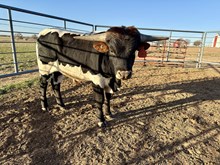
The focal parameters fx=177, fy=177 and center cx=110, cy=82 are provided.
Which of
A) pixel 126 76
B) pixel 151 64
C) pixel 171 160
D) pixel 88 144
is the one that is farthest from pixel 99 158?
pixel 151 64

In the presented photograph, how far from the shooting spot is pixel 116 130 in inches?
119

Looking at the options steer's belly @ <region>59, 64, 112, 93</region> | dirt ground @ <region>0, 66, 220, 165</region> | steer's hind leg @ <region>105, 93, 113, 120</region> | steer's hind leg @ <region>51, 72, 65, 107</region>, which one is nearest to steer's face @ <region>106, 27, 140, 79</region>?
steer's belly @ <region>59, 64, 112, 93</region>

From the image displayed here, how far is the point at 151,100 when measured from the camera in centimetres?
438

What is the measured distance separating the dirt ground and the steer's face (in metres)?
1.07

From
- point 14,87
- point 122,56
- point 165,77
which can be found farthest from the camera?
point 165,77

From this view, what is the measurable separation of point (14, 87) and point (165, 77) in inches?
201

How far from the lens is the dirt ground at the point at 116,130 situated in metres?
2.38

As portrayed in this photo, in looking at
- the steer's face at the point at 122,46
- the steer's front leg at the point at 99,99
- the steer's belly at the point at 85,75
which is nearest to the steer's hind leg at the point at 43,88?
the steer's belly at the point at 85,75

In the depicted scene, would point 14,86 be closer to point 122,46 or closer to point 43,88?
point 43,88

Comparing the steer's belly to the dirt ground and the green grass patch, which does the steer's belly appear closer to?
the dirt ground

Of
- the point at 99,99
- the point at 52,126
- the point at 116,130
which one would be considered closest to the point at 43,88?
the point at 52,126

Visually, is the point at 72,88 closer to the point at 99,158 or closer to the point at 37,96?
the point at 37,96

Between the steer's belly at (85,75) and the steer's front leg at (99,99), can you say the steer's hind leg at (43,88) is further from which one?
the steer's front leg at (99,99)

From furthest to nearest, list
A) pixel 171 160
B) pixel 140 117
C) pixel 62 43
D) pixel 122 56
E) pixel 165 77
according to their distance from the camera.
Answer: pixel 165 77, pixel 140 117, pixel 62 43, pixel 122 56, pixel 171 160
